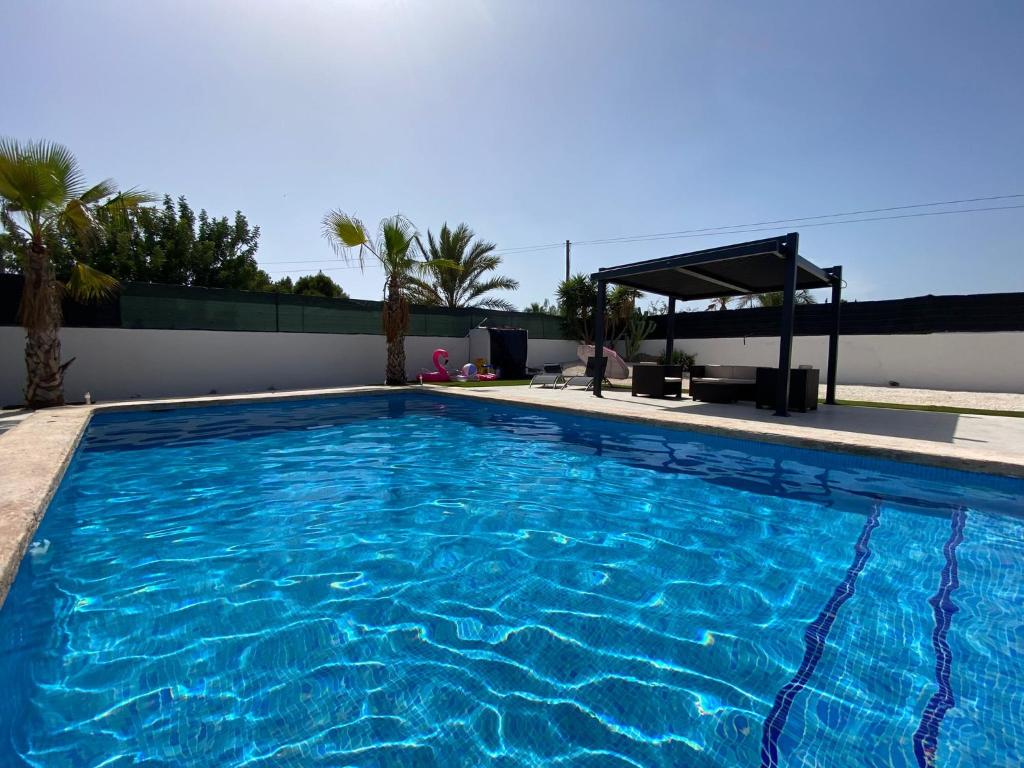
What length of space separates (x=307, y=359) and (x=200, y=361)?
275 centimetres

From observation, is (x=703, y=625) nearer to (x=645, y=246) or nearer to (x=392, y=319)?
(x=392, y=319)

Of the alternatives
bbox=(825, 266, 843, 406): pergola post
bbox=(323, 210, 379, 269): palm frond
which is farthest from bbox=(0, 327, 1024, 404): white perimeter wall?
bbox=(825, 266, 843, 406): pergola post

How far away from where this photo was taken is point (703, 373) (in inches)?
440

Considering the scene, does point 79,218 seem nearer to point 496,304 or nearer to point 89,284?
point 89,284

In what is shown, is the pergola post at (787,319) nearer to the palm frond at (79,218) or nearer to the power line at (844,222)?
the palm frond at (79,218)

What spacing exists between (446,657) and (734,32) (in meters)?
13.4

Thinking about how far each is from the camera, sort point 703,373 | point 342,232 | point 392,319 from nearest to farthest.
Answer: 1. point 703,373
2. point 342,232
3. point 392,319

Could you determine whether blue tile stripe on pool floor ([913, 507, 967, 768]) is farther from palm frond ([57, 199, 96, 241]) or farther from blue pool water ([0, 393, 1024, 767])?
palm frond ([57, 199, 96, 241])

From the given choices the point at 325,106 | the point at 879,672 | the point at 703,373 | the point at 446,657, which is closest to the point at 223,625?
the point at 446,657

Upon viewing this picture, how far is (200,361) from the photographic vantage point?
1230 centimetres

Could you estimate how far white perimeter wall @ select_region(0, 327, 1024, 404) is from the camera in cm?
1094

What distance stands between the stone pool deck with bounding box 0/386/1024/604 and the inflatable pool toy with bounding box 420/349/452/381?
4.24 meters

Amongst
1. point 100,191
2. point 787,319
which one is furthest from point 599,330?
point 100,191

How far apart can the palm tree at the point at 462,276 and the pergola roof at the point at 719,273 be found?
9.66 metres
